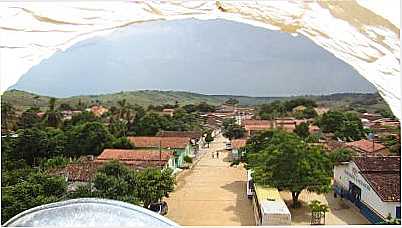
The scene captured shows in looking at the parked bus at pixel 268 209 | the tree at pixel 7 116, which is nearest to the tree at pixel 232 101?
the parked bus at pixel 268 209

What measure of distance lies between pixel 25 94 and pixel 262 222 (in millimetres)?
1229

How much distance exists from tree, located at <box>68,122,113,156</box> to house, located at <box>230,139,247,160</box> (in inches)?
24.1

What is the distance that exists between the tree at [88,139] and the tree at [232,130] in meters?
0.58

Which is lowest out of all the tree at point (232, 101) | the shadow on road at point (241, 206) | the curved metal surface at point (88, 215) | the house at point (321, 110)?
the shadow on road at point (241, 206)

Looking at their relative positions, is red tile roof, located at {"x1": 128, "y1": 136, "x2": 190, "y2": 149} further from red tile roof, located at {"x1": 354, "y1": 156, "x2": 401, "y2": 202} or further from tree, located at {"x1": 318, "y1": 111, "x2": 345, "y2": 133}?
red tile roof, located at {"x1": 354, "y1": 156, "x2": 401, "y2": 202}

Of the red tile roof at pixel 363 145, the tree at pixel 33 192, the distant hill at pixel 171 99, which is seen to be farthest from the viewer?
the red tile roof at pixel 363 145

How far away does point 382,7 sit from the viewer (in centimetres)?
151

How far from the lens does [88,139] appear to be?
7.86ft

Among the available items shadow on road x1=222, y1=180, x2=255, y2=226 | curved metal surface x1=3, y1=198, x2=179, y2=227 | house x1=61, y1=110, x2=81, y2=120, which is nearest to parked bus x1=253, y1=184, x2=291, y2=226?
shadow on road x1=222, y1=180, x2=255, y2=226

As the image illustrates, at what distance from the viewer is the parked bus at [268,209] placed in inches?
88.7

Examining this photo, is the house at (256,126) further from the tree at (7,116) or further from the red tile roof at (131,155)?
the tree at (7,116)

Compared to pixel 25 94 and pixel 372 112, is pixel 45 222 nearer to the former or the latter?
pixel 25 94

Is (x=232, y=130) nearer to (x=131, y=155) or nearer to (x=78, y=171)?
(x=131, y=155)

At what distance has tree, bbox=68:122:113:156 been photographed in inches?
93.1
